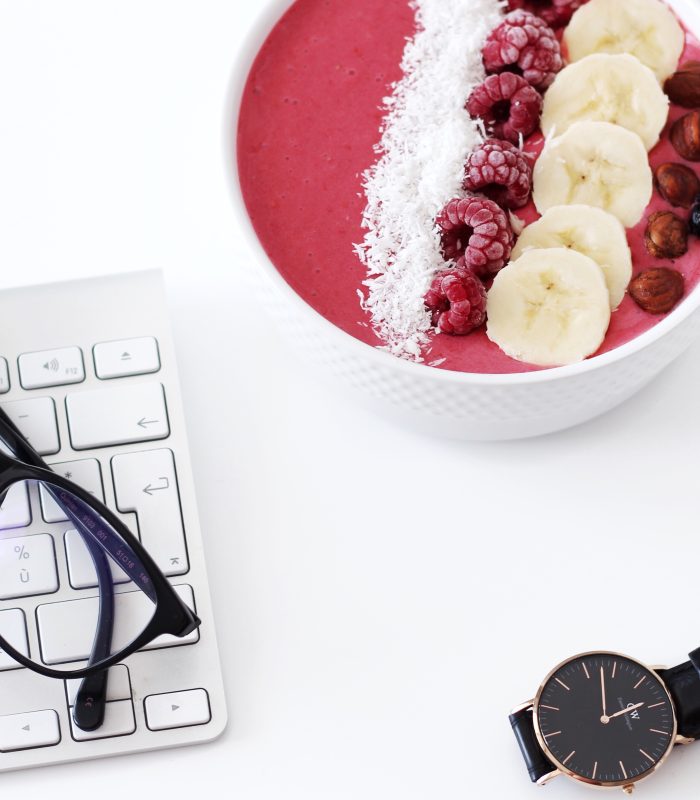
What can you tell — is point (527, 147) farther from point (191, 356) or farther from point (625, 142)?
point (191, 356)

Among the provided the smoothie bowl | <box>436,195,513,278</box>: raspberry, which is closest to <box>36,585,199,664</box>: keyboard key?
the smoothie bowl

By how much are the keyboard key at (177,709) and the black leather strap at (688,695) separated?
34cm

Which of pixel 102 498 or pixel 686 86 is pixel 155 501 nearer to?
pixel 102 498

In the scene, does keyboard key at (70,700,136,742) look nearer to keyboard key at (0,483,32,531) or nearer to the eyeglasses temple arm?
the eyeglasses temple arm

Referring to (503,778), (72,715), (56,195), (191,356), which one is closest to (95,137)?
(56,195)

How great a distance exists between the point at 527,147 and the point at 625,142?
3.1 inches

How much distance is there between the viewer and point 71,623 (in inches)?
33.4

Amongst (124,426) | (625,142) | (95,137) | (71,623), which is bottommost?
(71,623)

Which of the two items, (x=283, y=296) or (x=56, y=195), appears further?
(x=56, y=195)

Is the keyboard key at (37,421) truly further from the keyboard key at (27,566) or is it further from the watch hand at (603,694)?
the watch hand at (603,694)

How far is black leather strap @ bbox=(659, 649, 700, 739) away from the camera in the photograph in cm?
81

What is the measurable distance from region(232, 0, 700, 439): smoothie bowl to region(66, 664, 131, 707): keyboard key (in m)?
0.28

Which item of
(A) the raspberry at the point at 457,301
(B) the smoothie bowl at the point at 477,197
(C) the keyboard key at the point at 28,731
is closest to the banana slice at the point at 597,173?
(B) the smoothie bowl at the point at 477,197

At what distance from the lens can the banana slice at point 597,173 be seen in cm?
89
